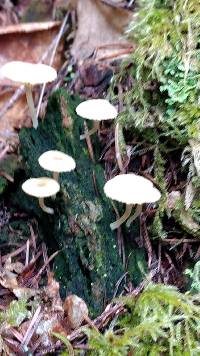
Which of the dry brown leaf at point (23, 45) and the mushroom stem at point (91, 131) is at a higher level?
the dry brown leaf at point (23, 45)

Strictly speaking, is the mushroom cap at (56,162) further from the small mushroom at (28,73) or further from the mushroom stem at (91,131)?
the small mushroom at (28,73)

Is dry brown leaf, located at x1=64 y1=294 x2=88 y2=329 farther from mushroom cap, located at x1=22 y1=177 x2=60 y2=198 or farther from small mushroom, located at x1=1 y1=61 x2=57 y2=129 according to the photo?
small mushroom, located at x1=1 y1=61 x2=57 y2=129

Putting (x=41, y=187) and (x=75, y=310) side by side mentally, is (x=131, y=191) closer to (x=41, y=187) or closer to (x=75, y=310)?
(x=41, y=187)

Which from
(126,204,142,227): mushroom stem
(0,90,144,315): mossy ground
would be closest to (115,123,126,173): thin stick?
(0,90,144,315): mossy ground

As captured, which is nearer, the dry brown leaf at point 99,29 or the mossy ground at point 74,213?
the mossy ground at point 74,213

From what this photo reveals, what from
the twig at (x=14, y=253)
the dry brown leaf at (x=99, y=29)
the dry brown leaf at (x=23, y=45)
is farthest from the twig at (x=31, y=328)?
the dry brown leaf at (x=99, y=29)

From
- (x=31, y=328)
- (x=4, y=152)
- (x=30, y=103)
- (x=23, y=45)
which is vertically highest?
(x=23, y=45)

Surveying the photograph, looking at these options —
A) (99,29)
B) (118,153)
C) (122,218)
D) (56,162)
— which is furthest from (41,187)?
(99,29)

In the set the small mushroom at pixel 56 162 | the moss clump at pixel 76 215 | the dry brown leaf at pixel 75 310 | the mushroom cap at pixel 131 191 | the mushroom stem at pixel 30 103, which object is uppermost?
the mushroom stem at pixel 30 103
